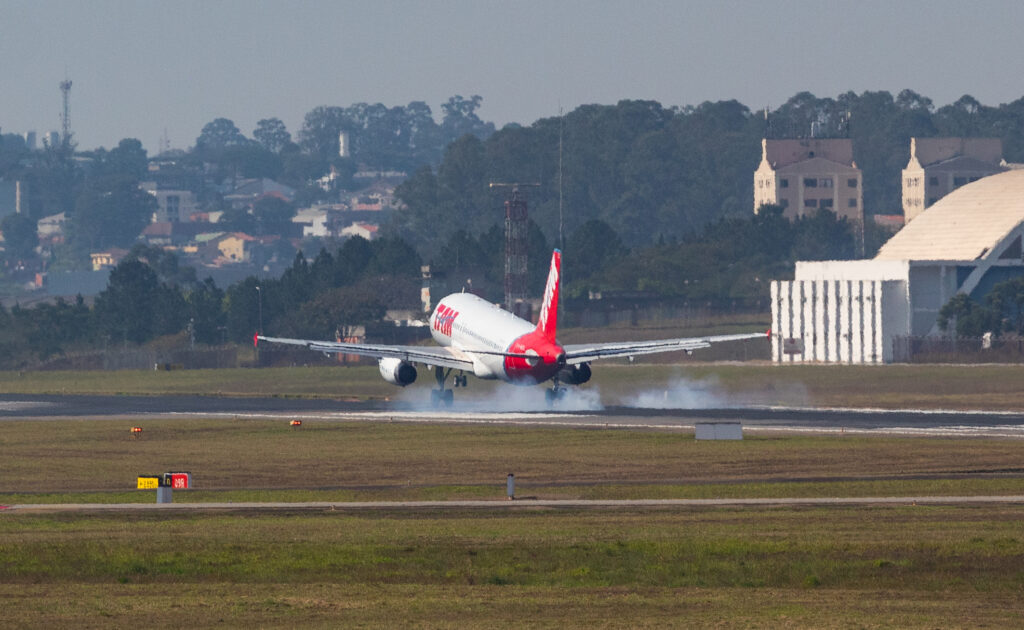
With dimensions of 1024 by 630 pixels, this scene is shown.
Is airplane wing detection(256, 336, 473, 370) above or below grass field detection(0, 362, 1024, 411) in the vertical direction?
above

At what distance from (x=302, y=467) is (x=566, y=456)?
10715 mm

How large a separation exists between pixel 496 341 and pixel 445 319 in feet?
39.8

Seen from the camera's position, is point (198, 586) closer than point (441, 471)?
Yes

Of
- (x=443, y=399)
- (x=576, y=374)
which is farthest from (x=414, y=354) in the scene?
(x=576, y=374)

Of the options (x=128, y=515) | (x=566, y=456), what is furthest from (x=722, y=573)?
(x=566, y=456)

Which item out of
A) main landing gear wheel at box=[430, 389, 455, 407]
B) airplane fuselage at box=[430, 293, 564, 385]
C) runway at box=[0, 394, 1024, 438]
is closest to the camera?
runway at box=[0, 394, 1024, 438]

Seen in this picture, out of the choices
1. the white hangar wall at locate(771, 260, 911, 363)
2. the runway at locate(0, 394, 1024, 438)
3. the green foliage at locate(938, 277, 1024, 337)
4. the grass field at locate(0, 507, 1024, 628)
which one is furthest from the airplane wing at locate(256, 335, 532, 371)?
the green foliage at locate(938, 277, 1024, 337)

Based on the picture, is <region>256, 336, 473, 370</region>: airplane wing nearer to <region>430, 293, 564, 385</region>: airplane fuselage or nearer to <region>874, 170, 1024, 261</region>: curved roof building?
<region>430, 293, 564, 385</region>: airplane fuselage

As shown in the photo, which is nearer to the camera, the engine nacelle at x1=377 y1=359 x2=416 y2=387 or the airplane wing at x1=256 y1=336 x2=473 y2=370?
the engine nacelle at x1=377 y1=359 x2=416 y2=387

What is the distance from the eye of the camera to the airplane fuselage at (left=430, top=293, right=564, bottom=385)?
9781 centimetres

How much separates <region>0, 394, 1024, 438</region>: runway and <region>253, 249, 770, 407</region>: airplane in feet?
7.26

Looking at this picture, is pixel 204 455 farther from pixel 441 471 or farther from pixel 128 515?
pixel 128 515

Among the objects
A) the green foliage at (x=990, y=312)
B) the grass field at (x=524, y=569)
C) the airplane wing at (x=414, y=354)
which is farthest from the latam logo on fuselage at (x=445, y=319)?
the green foliage at (x=990, y=312)

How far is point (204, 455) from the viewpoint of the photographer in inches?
3009
